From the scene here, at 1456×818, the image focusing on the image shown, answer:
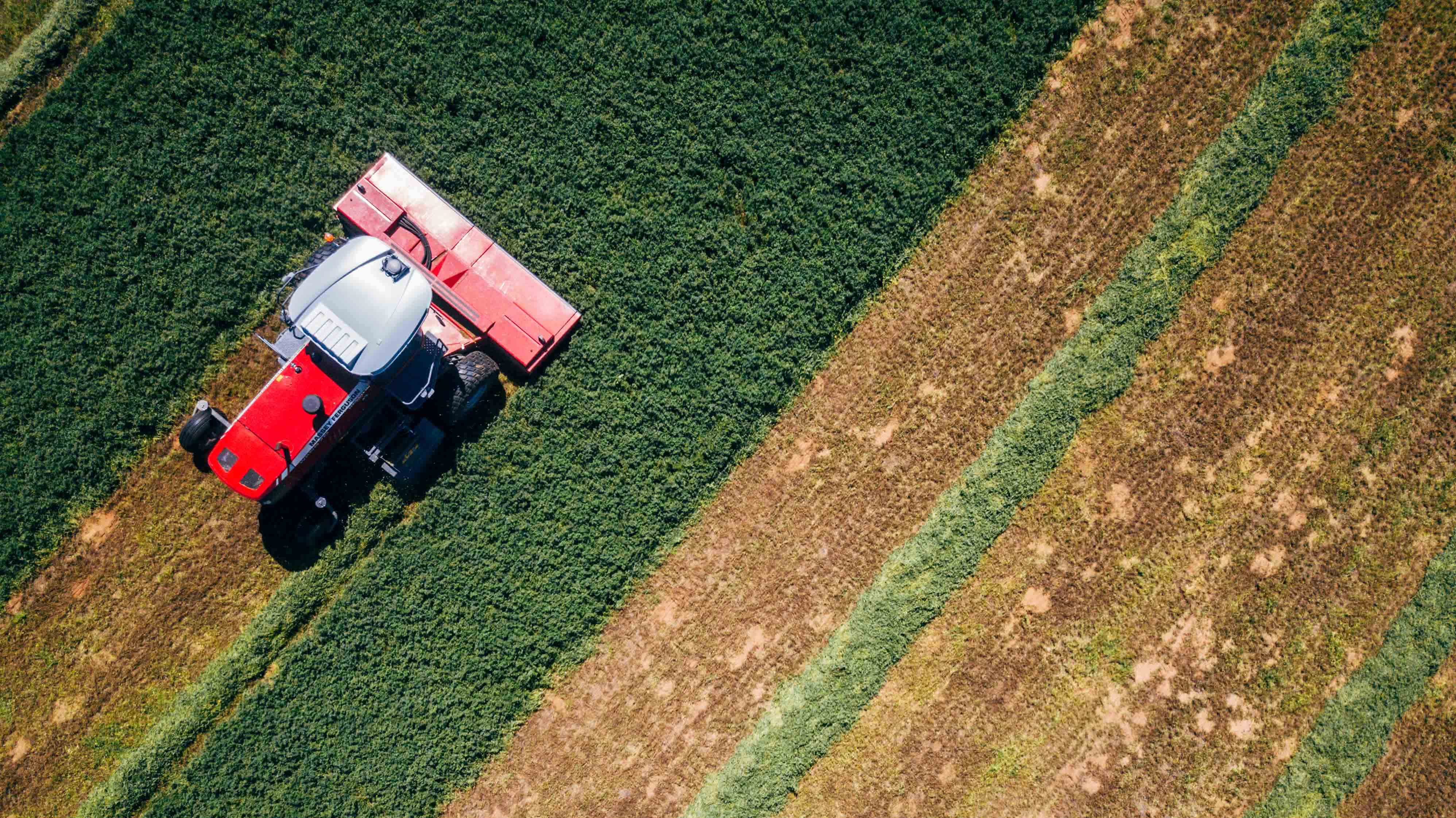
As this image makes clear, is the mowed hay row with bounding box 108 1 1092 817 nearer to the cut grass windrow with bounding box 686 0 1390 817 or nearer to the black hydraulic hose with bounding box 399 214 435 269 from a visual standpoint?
the black hydraulic hose with bounding box 399 214 435 269

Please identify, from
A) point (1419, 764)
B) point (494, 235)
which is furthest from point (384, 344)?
point (1419, 764)

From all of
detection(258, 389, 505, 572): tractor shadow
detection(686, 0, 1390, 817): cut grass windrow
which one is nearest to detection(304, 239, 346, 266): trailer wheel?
detection(258, 389, 505, 572): tractor shadow

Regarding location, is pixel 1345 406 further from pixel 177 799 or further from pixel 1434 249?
pixel 177 799

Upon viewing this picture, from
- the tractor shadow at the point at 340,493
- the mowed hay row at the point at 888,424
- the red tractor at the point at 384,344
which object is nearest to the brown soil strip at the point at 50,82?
the red tractor at the point at 384,344

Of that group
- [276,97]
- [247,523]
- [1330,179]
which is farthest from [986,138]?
[247,523]

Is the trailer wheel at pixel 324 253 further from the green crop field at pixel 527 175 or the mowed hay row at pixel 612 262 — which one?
the mowed hay row at pixel 612 262

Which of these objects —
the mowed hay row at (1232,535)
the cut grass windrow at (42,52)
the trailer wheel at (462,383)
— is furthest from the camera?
the mowed hay row at (1232,535)

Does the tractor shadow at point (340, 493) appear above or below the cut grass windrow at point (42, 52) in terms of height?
below
